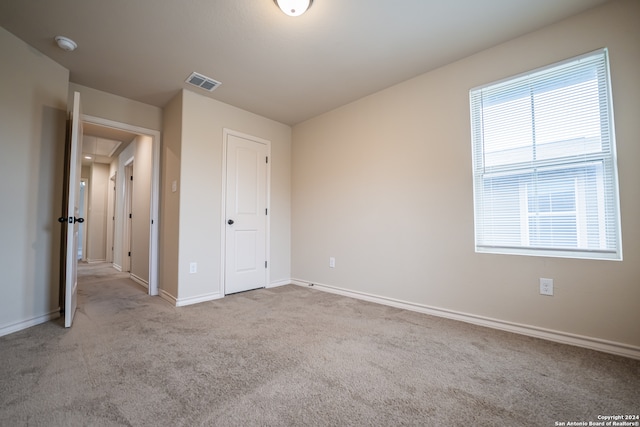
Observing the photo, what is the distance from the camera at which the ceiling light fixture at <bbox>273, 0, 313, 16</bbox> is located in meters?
1.82

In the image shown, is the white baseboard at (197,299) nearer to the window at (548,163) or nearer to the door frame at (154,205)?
the door frame at (154,205)

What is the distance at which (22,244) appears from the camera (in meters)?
2.28

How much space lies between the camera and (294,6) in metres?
1.84

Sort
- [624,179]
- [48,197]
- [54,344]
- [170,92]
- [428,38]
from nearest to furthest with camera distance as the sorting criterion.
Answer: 1. [624,179]
2. [54,344]
3. [428,38]
4. [48,197]
5. [170,92]

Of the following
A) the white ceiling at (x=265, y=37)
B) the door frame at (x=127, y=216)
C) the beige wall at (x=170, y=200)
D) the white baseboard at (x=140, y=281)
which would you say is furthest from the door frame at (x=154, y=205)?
the door frame at (x=127, y=216)

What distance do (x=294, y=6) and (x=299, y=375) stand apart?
2397 mm

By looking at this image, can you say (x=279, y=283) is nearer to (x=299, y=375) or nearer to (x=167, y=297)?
(x=167, y=297)

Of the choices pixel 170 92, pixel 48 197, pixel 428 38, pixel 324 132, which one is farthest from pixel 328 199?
pixel 48 197

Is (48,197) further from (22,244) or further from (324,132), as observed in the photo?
(324,132)

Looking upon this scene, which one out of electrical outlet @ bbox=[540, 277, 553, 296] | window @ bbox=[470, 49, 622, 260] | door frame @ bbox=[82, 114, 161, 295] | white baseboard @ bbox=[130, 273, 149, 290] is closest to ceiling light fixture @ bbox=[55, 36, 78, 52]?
door frame @ bbox=[82, 114, 161, 295]

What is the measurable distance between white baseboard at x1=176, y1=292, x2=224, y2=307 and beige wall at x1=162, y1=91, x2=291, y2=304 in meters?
0.01

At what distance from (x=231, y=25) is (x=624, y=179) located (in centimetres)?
305

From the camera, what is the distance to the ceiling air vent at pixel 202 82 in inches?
110

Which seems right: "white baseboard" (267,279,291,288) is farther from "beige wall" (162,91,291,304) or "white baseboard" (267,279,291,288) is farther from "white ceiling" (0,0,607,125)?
"white ceiling" (0,0,607,125)
